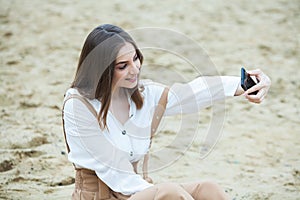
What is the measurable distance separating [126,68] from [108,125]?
221 millimetres

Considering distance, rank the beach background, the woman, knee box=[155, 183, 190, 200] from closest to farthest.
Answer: knee box=[155, 183, 190, 200] < the woman < the beach background

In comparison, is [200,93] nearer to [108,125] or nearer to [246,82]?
[246,82]

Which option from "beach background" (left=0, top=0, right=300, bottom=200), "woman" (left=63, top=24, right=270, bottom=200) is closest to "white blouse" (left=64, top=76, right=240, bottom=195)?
"woman" (left=63, top=24, right=270, bottom=200)

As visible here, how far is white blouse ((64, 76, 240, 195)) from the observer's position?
210 cm

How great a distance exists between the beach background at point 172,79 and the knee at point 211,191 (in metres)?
0.73

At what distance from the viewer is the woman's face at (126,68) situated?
214cm

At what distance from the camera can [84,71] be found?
7.08ft

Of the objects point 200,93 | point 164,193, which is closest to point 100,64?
point 200,93

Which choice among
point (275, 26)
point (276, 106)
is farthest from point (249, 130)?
point (275, 26)

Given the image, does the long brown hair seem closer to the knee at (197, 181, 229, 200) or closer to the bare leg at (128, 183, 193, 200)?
the bare leg at (128, 183, 193, 200)

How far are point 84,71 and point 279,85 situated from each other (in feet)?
8.86

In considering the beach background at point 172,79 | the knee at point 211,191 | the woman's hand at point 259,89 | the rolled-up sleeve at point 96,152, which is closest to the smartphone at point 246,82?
the woman's hand at point 259,89

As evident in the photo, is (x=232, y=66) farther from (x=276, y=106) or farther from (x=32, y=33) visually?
(x=32, y=33)

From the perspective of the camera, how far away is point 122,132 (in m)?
2.17
